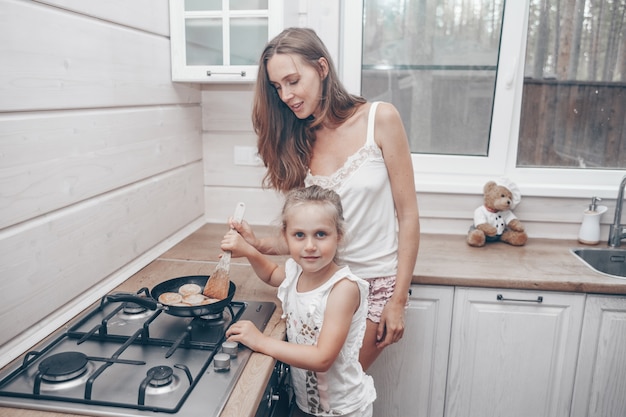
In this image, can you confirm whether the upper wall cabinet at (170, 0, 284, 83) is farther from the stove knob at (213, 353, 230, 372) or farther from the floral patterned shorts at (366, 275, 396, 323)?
the stove knob at (213, 353, 230, 372)

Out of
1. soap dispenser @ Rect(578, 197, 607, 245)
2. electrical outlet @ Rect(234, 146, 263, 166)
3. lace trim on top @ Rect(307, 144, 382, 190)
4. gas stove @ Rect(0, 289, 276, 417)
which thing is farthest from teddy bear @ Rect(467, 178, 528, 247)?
gas stove @ Rect(0, 289, 276, 417)

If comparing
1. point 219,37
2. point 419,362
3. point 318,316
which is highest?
point 219,37

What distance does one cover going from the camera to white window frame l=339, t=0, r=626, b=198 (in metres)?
2.10

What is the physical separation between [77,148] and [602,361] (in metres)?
1.73

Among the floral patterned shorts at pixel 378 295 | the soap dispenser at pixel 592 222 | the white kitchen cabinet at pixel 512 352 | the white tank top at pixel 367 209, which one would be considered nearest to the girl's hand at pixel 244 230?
the white tank top at pixel 367 209

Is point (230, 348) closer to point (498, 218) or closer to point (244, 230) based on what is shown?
point (244, 230)

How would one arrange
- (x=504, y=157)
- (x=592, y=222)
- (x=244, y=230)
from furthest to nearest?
1. (x=504, y=157)
2. (x=592, y=222)
3. (x=244, y=230)

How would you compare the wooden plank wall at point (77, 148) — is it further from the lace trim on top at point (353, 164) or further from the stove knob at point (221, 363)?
the lace trim on top at point (353, 164)

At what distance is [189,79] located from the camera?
6.06 feet

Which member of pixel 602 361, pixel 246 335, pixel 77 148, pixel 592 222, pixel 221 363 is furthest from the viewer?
pixel 592 222

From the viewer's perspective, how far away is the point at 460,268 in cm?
181

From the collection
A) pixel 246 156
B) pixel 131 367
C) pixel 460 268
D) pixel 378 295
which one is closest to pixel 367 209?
pixel 378 295

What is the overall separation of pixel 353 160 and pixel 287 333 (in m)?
0.51

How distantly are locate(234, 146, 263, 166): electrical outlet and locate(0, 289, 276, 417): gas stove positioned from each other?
99 cm
